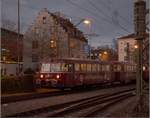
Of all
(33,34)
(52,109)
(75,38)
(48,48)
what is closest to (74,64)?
(52,109)

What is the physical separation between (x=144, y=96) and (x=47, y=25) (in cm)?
6594

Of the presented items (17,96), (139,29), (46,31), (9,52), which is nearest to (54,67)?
(17,96)

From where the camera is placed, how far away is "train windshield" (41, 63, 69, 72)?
1334 inches

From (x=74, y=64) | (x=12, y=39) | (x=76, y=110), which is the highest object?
(x=12, y=39)

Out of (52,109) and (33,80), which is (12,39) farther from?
(52,109)

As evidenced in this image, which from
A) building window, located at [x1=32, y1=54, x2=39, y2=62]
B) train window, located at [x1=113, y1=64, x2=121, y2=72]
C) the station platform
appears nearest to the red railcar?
the station platform

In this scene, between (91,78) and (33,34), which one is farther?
(33,34)

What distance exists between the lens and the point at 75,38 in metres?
84.4

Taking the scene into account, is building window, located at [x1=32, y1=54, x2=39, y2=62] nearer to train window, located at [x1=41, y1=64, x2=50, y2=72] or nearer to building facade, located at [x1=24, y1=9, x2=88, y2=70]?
building facade, located at [x1=24, y1=9, x2=88, y2=70]

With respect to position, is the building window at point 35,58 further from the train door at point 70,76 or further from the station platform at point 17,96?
the train door at point 70,76

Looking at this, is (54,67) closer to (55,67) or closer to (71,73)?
(55,67)

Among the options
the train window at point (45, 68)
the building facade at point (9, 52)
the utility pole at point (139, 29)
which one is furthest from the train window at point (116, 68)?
the utility pole at point (139, 29)

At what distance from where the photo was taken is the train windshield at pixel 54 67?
111 feet

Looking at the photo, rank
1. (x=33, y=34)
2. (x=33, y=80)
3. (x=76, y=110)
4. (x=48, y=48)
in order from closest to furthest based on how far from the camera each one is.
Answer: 1. (x=76, y=110)
2. (x=33, y=80)
3. (x=48, y=48)
4. (x=33, y=34)
